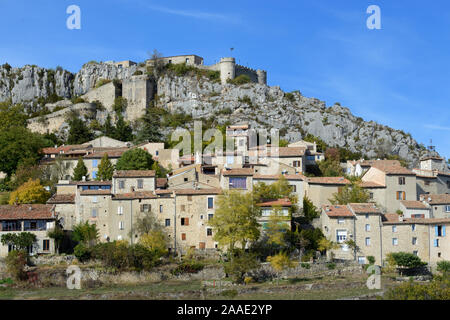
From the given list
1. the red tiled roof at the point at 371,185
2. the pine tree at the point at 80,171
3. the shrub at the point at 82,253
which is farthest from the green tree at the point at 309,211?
the pine tree at the point at 80,171

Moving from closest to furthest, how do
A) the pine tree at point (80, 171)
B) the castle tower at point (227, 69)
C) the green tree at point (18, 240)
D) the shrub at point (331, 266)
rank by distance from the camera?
the shrub at point (331, 266), the green tree at point (18, 240), the pine tree at point (80, 171), the castle tower at point (227, 69)

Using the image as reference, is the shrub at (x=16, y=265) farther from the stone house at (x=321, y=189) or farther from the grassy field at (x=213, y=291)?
the stone house at (x=321, y=189)

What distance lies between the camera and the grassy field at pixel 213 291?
43.5 meters

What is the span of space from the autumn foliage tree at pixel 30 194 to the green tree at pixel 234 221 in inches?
853

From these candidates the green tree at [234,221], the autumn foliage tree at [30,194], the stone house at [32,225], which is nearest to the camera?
the green tree at [234,221]

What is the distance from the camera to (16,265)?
50125 mm

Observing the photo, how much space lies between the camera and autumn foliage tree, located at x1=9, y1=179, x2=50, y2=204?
204 ft

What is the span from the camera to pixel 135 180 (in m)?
62.4

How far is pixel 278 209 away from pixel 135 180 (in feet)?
55.3

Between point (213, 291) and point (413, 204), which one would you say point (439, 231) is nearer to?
point (413, 204)

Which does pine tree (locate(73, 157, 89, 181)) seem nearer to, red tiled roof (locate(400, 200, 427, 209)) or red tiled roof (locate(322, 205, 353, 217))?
red tiled roof (locate(322, 205, 353, 217))

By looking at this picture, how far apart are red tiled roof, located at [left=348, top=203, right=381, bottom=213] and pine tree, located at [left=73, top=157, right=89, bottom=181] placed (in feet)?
114

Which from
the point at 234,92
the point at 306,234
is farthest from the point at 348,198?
the point at 234,92
